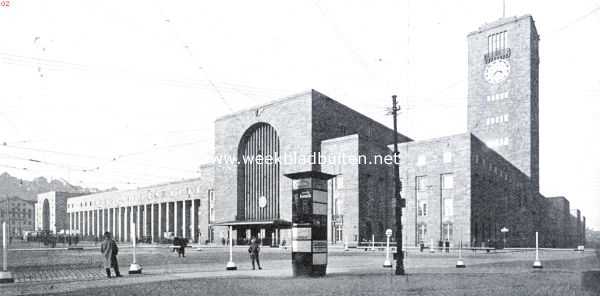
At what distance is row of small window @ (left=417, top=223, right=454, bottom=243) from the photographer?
178ft

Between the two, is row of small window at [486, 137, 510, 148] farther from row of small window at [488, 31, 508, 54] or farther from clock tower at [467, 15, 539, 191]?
row of small window at [488, 31, 508, 54]

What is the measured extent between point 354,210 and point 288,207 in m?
7.89

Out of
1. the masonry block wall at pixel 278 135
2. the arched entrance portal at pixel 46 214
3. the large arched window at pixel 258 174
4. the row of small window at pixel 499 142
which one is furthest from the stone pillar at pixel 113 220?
the row of small window at pixel 499 142

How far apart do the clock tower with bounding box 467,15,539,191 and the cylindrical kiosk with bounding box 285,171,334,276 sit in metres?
55.7

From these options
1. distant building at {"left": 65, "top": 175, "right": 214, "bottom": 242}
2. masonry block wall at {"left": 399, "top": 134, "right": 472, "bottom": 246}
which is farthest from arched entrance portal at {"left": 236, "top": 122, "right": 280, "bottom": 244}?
masonry block wall at {"left": 399, "top": 134, "right": 472, "bottom": 246}

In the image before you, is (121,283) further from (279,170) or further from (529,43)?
(529,43)

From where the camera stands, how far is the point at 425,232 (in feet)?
185

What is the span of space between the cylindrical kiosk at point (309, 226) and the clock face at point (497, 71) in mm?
57018

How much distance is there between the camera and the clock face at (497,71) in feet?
225

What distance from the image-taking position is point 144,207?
9300cm

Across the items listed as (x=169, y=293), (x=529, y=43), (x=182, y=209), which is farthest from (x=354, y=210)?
(x=169, y=293)

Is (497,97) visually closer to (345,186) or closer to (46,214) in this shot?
(345,186)

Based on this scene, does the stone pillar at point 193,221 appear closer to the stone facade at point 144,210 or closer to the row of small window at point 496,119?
the stone facade at point 144,210

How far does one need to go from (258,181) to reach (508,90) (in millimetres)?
32531
